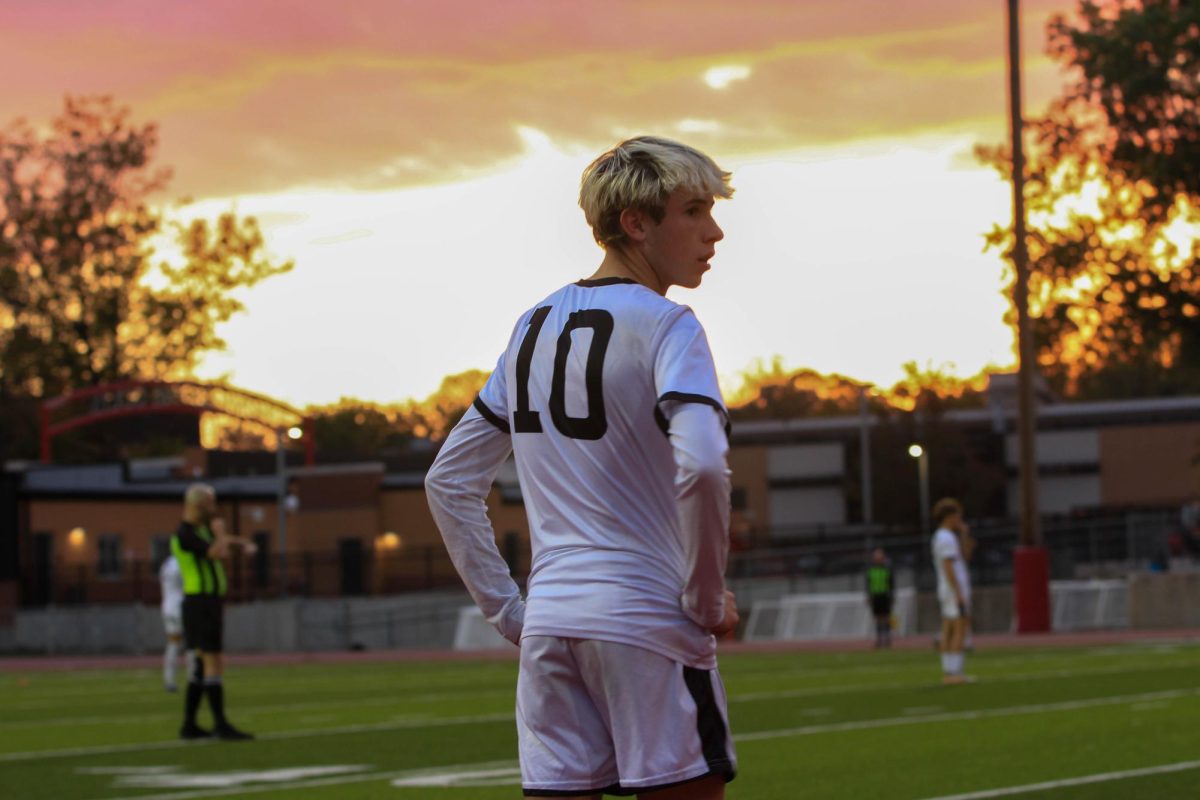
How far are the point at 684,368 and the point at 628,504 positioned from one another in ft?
1.00

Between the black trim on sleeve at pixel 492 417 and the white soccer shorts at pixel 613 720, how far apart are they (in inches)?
19.4

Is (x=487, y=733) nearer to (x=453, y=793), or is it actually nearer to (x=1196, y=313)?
(x=453, y=793)

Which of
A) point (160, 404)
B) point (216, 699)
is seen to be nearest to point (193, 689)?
point (216, 699)

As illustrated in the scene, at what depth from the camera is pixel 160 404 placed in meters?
69.2

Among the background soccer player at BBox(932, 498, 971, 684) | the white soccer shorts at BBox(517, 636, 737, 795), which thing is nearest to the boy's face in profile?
the white soccer shorts at BBox(517, 636, 737, 795)

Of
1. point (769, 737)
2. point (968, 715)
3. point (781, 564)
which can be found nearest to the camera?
point (769, 737)

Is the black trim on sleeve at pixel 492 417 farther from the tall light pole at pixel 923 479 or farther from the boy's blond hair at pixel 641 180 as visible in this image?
the tall light pole at pixel 923 479

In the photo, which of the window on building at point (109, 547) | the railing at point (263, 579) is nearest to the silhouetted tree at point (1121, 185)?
the railing at point (263, 579)

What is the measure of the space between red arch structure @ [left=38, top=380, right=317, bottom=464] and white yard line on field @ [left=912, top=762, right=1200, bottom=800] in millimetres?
56443

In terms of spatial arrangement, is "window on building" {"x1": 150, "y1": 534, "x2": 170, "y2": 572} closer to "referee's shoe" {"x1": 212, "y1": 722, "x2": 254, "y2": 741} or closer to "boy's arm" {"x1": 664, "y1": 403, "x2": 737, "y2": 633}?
"referee's shoe" {"x1": 212, "y1": 722, "x2": 254, "y2": 741}

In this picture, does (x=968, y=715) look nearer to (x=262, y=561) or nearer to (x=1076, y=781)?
(x=1076, y=781)

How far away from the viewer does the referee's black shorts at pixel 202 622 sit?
604 inches

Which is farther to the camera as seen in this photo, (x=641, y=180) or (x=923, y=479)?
(x=923, y=479)

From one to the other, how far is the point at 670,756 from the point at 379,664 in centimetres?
3215
